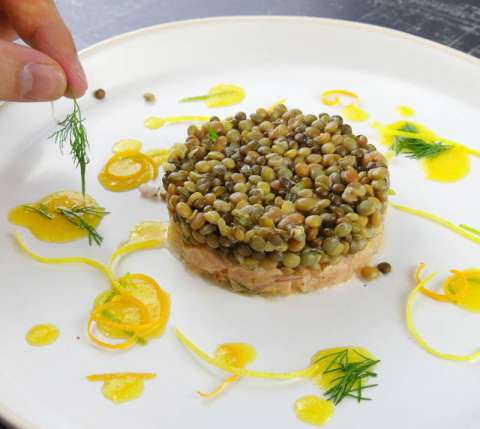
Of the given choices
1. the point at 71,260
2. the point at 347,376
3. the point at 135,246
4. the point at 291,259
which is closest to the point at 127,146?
the point at 135,246

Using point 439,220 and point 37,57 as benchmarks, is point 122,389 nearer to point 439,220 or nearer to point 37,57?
point 37,57

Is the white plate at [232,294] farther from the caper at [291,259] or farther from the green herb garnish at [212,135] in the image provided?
the green herb garnish at [212,135]

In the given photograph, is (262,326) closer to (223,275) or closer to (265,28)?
(223,275)

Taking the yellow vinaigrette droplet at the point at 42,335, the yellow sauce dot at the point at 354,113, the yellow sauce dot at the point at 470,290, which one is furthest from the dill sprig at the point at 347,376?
the yellow sauce dot at the point at 354,113

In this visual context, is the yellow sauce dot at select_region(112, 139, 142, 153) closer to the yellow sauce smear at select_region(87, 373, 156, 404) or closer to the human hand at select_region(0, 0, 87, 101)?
the human hand at select_region(0, 0, 87, 101)

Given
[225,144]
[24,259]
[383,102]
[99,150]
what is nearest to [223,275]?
[225,144]

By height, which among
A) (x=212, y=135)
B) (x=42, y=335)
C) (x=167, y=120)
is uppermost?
(x=167, y=120)
